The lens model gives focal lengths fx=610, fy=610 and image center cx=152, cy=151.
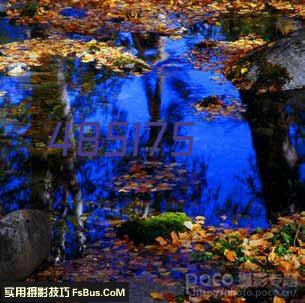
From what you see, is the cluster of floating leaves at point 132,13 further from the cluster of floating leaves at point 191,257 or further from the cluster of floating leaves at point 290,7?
the cluster of floating leaves at point 191,257

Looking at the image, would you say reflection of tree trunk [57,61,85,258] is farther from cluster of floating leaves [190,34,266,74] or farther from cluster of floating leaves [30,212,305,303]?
cluster of floating leaves [190,34,266,74]

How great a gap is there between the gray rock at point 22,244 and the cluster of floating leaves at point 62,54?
7007 mm

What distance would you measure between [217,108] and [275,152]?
216 cm

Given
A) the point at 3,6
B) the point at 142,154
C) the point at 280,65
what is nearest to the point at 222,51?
the point at 280,65

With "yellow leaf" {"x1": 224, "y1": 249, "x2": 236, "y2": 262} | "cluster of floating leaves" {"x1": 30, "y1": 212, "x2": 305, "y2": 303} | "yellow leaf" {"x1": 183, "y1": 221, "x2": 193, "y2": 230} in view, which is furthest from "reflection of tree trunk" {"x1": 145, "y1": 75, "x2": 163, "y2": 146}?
"yellow leaf" {"x1": 224, "y1": 249, "x2": 236, "y2": 262}

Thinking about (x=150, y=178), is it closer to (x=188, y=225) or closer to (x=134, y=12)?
(x=188, y=225)

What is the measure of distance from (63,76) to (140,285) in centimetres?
746

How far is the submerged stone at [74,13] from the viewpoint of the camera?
59.8ft

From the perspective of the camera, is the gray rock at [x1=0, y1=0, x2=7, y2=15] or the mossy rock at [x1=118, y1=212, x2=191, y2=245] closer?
the mossy rock at [x1=118, y1=212, x2=191, y2=245]

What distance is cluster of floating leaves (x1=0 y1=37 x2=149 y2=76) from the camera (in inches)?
530

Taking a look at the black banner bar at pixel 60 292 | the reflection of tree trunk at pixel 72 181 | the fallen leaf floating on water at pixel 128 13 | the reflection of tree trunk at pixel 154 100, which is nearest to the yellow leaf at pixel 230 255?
the black banner bar at pixel 60 292

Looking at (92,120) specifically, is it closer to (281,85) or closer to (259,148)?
(259,148)

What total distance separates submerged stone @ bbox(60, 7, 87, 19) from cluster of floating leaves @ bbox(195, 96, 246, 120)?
25.7ft

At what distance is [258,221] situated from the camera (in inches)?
304
